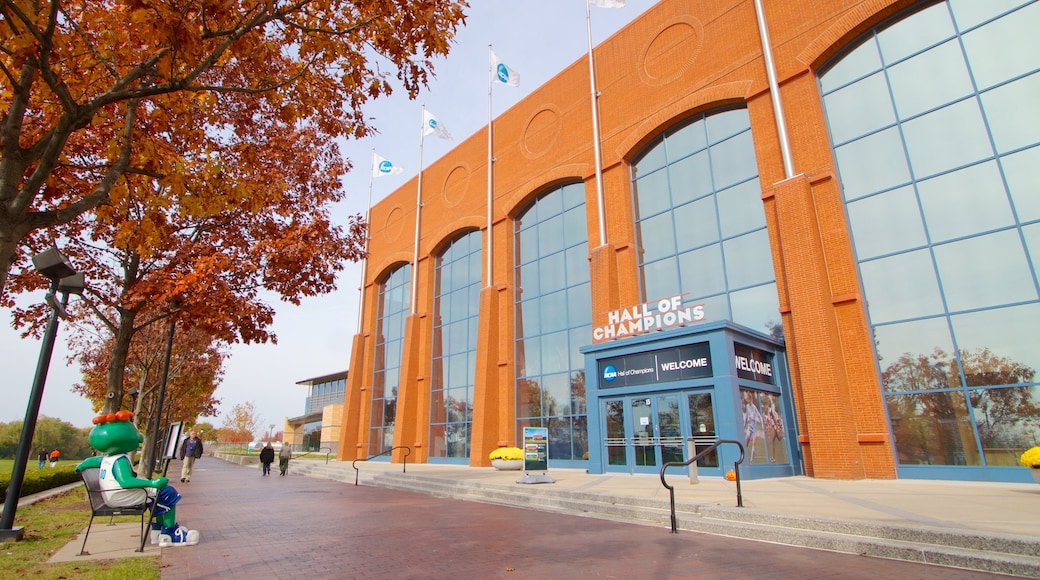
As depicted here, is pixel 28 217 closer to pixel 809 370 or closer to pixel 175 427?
pixel 175 427

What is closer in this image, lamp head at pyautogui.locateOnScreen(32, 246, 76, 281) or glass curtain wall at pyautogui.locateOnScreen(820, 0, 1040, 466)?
lamp head at pyautogui.locateOnScreen(32, 246, 76, 281)

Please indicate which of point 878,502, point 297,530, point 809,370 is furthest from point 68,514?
point 809,370

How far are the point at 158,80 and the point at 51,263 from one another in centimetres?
336

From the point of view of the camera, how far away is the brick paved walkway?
521cm

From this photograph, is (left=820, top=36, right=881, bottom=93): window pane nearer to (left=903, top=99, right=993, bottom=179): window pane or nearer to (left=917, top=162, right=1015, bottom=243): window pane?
(left=903, top=99, right=993, bottom=179): window pane

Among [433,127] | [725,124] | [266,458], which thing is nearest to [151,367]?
[266,458]

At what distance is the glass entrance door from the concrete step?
4.57m

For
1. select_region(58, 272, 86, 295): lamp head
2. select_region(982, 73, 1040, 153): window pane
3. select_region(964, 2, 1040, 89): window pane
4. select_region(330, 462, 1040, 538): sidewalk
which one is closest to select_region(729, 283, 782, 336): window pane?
select_region(330, 462, 1040, 538): sidewalk

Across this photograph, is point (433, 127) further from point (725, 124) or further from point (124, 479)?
point (124, 479)

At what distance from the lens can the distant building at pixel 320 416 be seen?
50.8 m

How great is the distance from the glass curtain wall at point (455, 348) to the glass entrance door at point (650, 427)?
9.98 m

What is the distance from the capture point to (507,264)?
2430 cm

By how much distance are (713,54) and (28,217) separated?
62.0 ft

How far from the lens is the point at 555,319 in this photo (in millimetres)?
21953
